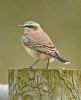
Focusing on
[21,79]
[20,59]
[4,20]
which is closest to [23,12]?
[4,20]

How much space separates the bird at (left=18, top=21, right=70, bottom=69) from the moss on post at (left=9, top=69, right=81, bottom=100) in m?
0.90

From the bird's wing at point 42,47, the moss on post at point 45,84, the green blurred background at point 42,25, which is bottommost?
the moss on post at point 45,84

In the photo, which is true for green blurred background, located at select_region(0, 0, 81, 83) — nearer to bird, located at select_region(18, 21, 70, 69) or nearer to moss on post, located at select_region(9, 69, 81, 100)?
bird, located at select_region(18, 21, 70, 69)

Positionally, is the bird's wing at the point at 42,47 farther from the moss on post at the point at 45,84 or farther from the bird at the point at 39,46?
the moss on post at the point at 45,84

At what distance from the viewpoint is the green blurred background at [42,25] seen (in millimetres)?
11000

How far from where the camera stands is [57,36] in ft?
37.6

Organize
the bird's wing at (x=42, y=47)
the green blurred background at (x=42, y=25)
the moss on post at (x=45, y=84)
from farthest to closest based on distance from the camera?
the green blurred background at (x=42, y=25), the bird's wing at (x=42, y=47), the moss on post at (x=45, y=84)

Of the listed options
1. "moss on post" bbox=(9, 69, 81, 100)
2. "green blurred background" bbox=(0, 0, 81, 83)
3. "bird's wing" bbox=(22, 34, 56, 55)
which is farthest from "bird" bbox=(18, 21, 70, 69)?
"green blurred background" bbox=(0, 0, 81, 83)

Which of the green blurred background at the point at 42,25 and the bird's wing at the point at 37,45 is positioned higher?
the green blurred background at the point at 42,25

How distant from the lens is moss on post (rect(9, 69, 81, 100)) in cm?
507

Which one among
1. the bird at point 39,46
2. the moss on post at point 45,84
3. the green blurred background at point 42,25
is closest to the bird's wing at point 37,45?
the bird at point 39,46

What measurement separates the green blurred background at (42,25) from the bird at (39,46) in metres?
3.75

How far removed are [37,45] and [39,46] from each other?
0.03 m

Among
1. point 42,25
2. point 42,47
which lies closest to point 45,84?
point 42,47
